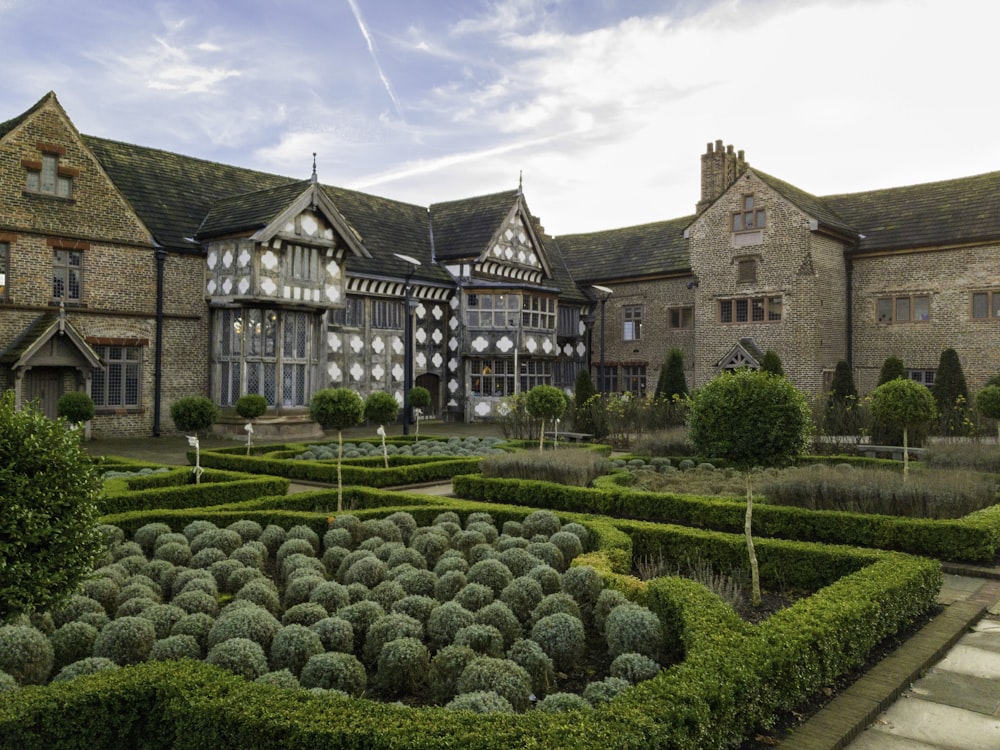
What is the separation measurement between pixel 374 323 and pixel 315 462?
14.5 metres

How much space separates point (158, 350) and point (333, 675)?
21.7 m

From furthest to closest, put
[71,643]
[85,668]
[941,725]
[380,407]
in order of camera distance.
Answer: [380,407], [71,643], [85,668], [941,725]

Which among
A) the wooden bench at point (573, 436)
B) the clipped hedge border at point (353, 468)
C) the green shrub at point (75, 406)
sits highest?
the green shrub at point (75, 406)

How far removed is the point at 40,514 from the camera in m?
5.73

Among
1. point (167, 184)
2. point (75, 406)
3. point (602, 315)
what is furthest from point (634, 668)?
point (602, 315)

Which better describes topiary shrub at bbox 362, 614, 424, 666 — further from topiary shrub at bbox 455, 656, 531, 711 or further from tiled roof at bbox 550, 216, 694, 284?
tiled roof at bbox 550, 216, 694, 284

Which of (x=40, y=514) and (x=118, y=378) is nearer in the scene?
(x=40, y=514)

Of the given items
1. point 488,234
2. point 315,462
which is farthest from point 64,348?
point 488,234

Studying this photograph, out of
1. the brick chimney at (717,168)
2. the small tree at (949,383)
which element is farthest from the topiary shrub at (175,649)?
the brick chimney at (717,168)

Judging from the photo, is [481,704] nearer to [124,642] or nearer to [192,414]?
[124,642]

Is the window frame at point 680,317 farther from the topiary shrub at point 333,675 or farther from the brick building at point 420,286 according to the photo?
the topiary shrub at point 333,675

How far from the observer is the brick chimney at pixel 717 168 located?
3644cm

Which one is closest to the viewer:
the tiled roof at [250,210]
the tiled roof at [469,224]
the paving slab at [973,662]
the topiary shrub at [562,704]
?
the topiary shrub at [562,704]

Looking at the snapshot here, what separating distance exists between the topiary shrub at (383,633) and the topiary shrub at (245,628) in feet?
2.60
